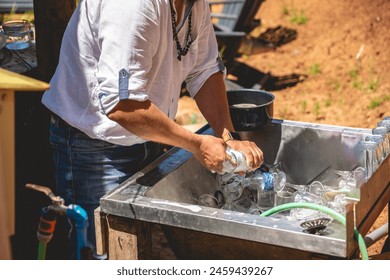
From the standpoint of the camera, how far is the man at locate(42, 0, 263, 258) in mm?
2516

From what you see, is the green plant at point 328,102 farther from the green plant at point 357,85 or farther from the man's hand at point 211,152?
the man's hand at point 211,152

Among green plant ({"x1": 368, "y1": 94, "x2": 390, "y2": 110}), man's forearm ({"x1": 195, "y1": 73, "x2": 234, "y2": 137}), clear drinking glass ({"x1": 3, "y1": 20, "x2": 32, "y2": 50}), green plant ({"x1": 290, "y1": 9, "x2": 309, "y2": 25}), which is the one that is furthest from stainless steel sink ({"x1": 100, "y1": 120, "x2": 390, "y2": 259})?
green plant ({"x1": 290, "y1": 9, "x2": 309, "y2": 25})

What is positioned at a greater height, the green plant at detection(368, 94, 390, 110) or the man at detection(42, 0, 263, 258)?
the man at detection(42, 0, 263, 258)

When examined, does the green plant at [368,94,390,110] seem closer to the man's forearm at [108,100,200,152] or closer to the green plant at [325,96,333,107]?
the green plant at [325,96,333,107]

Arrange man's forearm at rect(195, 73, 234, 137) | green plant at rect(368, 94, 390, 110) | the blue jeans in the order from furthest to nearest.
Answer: green plant at rect(368, 94, 390, 110) → man's forearm at rect(195, 73, 234, 137) → the blue jeans

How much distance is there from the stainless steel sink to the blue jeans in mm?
93

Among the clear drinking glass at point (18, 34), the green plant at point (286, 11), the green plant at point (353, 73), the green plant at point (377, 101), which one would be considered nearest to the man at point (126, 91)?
the clear drinking glass at point (18, 34)

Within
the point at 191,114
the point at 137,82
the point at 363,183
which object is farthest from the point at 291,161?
the point at 191,114

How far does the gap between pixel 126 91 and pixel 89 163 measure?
0.51m

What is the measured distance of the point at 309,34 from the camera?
8125mm

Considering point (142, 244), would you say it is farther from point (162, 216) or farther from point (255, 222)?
point (255, 222)

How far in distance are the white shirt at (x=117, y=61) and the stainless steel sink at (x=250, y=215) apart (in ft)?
0.81

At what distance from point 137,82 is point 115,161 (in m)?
0.49

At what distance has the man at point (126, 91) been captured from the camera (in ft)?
8.25
